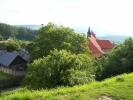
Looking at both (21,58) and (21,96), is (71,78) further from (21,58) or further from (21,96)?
(21,58)

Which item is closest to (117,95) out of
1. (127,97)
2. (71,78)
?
(127,97)

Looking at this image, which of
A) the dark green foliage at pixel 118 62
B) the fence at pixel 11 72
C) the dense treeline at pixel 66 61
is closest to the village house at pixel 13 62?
the fence at pixel 11 72

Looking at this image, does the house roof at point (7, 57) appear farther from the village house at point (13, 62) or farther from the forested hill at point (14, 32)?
the forested hill at point (14, 32)

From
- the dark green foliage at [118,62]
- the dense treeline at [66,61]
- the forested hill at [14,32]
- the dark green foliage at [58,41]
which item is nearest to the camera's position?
the dense treeline at [66,61]

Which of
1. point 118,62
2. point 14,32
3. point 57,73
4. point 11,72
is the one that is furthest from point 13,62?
point 14,32

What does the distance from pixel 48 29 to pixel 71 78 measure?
20750 millimetres

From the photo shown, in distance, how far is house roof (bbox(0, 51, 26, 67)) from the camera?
191 ft

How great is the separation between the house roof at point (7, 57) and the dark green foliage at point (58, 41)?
21143 mm

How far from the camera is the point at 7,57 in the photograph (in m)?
61.0

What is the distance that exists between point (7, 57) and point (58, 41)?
2619 centimetres

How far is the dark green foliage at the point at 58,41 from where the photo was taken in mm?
36219

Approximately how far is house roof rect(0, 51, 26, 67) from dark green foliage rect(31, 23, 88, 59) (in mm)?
21143

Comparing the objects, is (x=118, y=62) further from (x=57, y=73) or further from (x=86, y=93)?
(x=86, y=93)

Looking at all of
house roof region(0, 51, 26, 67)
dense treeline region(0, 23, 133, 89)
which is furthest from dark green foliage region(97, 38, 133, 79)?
house roof region(0, 51, 26, 67)
